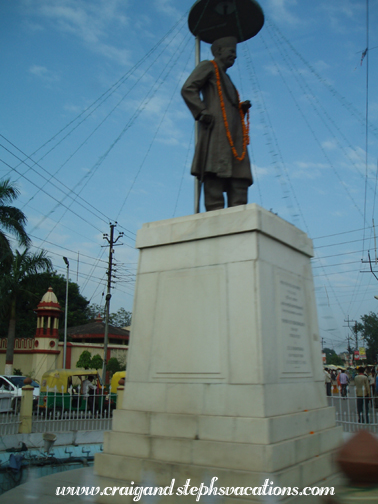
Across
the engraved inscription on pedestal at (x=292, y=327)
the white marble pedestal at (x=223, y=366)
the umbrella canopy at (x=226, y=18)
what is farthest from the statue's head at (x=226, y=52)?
the engraved inscription on pedestal at (x=292, y=327)

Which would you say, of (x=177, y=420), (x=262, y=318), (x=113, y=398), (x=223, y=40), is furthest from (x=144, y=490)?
(x=113, y=398)

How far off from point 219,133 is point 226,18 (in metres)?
2.45

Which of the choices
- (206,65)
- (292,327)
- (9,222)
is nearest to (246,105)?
(206,65)

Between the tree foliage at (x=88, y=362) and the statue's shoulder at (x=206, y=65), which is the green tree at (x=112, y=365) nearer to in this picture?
the tree foliage at (x=88, y=362)

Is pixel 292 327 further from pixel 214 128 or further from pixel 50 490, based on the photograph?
pixel 50 490

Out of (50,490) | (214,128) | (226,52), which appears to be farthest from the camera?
(226,52)

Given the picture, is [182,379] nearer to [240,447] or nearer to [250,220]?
[240,447]

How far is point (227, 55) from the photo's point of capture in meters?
6.23

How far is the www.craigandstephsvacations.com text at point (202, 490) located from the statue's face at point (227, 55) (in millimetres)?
5030

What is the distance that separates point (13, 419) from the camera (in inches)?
418

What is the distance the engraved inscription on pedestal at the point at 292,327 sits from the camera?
491 centimetres

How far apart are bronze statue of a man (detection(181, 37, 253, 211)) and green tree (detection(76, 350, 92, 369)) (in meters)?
26.0

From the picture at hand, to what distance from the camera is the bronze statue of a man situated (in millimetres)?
5898

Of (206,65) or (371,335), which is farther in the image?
(371,335)
